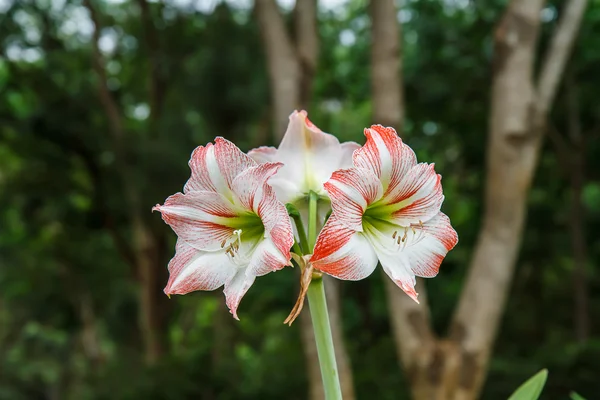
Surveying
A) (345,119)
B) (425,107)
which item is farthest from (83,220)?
(425,107)

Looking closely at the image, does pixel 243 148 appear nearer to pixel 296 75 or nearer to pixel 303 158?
pixel 296 75


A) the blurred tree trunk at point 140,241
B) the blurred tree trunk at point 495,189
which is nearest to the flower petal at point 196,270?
the blurred tree trunk at point 495,189

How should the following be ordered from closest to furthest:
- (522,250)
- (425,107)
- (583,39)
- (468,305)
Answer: (468,305) → (583,39) → (425,107) → (522,250)

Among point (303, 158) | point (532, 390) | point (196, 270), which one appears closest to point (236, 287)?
point (196, 270)

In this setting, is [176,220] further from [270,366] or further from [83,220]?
[83,220]

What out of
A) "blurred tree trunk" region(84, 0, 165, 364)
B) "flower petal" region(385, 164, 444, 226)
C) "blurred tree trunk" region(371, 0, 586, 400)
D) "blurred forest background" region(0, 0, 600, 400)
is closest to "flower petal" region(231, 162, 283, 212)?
"flower petal" region(385, 164, 444, 226)

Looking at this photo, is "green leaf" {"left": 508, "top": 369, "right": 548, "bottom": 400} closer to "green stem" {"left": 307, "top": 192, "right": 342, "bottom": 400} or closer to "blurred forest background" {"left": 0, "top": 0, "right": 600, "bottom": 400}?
"green stem" {"left": 307, "top": 192, "right": 342, "bottom": 400}
